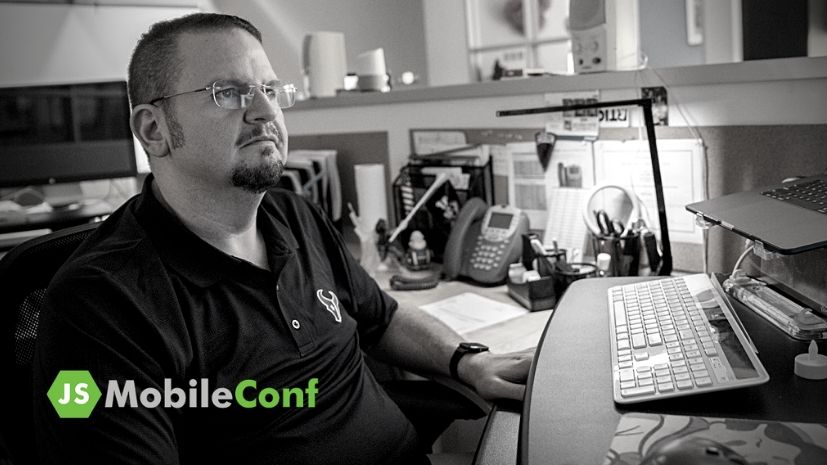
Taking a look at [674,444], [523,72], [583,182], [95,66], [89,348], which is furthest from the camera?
[95,66]

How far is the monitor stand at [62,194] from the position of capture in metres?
3.51

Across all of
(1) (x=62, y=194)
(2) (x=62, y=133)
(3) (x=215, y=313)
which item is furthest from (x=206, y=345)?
(1) (x=62, y=194)

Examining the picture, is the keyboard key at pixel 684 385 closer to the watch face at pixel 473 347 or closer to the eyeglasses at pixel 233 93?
the watch face at pixel 473 347

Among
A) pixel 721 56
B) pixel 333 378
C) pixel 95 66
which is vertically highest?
pixel 95 66

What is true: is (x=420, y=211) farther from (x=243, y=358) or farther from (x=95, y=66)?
(x=95, y=66)

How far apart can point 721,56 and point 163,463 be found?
4.10 feet

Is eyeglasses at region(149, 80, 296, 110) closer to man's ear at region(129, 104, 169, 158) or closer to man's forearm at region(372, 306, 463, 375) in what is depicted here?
man's ear at region(129, 104, 169, 158)

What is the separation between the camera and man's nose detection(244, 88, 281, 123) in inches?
44.8

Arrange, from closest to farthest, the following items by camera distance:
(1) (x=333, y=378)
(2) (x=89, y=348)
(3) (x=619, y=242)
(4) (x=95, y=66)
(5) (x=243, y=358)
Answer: (2) (x=89, y=348)
(5) (x=243, y=358)
(1) (x=333, y=378)
(3) (x=619, y=242)
(4) (x=95, y=66)

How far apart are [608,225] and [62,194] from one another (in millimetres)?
3064

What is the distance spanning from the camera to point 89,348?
84cm

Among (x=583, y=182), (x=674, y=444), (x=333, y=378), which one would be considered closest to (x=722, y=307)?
(x=674, y=444)

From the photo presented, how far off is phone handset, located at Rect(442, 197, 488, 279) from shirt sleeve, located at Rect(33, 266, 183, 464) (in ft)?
2.88

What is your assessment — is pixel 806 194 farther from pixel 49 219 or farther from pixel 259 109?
pixel 49 219
